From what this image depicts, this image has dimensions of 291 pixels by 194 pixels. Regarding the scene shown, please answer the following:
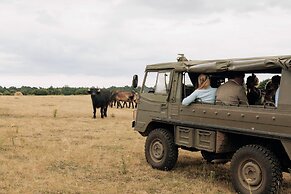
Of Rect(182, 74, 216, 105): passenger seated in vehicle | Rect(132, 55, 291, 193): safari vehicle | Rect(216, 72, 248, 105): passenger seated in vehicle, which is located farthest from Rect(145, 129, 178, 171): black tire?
Rect(216, 72, 248, 105): passenger seated in vehicle

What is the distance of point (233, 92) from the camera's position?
26.3 ft

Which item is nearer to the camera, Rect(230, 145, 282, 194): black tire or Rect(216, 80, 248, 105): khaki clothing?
Rect(230, 145, 282, 194): black tire

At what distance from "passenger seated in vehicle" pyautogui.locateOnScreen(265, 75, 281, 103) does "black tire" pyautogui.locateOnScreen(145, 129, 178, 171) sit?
2.29 meters

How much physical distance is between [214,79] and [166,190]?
2833mm

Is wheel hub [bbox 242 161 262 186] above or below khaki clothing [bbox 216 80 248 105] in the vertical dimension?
below

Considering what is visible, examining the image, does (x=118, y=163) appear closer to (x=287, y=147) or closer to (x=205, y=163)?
(x=205, y=163)

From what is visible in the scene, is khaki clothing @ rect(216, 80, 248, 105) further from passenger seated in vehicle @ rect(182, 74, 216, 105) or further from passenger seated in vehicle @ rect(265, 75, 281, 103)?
passenger seated in vehicle @ rect(265, 75, 281, 103)

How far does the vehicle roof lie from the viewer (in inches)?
270

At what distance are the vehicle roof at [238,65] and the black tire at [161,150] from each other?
151 cm

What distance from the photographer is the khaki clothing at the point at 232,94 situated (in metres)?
7.98

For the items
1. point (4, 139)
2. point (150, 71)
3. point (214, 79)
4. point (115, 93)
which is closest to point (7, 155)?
point (4, 139)

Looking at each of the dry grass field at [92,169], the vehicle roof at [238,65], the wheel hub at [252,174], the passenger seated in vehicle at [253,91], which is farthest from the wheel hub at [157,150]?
the wheel hub at [252,174]

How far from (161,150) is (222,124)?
220cm

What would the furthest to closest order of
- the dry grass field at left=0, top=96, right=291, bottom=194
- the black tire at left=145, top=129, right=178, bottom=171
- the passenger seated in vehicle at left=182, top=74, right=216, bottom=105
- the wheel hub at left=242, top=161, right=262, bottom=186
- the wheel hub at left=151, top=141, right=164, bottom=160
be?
the wheel hub at left=151, top=141, right=164, bottom=160
the black tire at left=145, top=129, right=178, bottom=171
the passenger seated in vehicle at left=182, top=74, right=216, bottom=105
the dry grass field at left=0, top=96, right=291, bottom=194
the wheel hub at left=242, top=161, right=262, bottom=186
